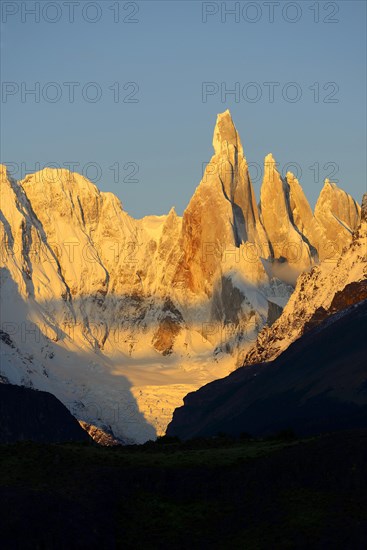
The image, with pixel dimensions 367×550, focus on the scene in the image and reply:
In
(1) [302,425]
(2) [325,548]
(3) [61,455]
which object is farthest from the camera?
(1) [302,425]

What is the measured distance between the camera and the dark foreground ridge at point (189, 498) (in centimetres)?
9094

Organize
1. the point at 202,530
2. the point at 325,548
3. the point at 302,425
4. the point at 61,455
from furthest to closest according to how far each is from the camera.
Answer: the point at 302,425
the point at 61,455
the point at 202,530
the point at 325,548

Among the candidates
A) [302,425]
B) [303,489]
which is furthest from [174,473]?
[302,425]

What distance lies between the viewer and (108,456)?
104 meters

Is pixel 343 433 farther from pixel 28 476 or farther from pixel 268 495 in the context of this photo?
pixel 28 476

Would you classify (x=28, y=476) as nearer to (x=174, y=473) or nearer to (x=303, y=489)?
(x=174, y=473)

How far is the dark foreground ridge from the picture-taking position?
298ft

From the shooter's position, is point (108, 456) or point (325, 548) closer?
point (325, 548)

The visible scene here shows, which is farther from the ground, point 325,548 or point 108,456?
point 108,456

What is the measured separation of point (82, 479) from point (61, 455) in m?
4.74

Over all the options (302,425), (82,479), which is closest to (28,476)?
(82,479)

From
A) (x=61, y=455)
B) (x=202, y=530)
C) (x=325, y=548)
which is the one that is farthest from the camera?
(x=61, y=455)

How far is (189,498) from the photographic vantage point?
9838 centimetres

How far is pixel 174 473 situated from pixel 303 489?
8.92 meters
